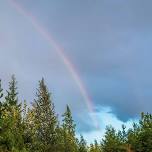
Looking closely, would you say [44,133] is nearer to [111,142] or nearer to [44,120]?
[44,120]

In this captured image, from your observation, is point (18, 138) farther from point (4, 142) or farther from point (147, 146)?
point (147, 146)

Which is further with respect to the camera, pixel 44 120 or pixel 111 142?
pixel 44 120

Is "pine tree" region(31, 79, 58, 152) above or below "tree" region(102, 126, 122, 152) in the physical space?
above

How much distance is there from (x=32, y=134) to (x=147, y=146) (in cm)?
3062

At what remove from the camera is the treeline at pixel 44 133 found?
5091 cm

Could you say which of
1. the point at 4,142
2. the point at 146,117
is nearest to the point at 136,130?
the point at 146,117

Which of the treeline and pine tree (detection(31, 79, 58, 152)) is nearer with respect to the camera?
the treeline

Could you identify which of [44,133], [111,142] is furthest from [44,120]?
[111,142]

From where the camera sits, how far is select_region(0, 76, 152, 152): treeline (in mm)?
50906

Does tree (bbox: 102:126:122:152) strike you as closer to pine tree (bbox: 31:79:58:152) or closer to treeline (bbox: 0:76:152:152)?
treeline (bbox: 0:76:152:152)

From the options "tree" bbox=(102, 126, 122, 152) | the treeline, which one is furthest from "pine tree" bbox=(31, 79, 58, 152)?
"tree" bbox=(102, 126, 122, 152)

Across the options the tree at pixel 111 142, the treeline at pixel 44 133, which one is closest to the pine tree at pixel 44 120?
the treeline at pixel 44 133

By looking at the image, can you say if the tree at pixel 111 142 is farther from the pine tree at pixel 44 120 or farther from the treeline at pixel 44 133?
the pine tree at pixel 44 120

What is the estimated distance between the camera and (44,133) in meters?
89.1
